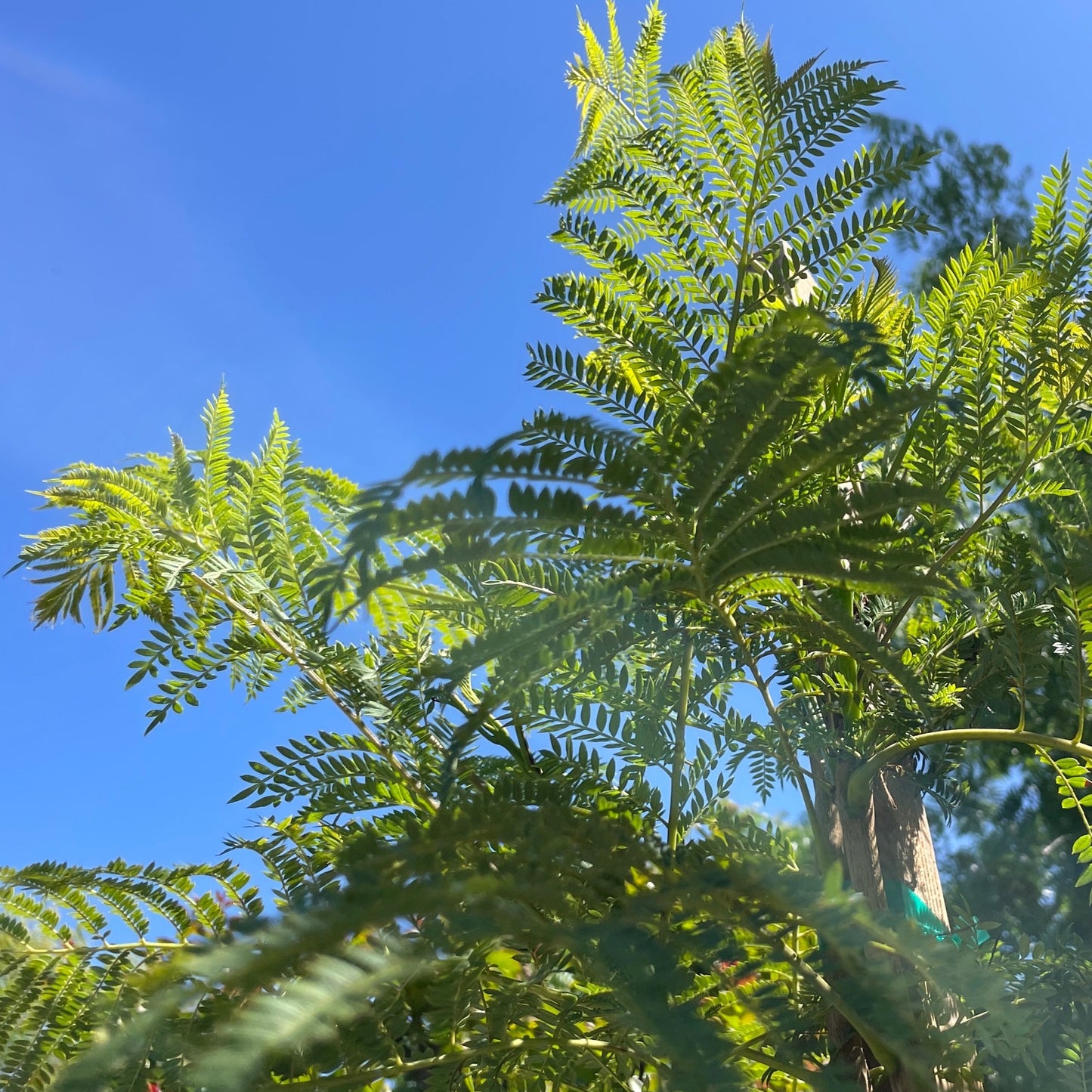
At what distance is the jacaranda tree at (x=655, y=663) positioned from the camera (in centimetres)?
57

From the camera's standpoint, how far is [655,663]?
906mm

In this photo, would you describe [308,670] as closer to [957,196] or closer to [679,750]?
[679,750]

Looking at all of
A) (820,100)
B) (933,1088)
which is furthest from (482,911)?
(820,100)

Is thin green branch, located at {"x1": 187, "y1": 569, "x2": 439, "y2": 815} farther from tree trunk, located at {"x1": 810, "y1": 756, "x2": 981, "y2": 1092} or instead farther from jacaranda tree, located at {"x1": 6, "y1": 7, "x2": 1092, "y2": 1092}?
tree trunk, located at {"x1": 810, "y1": 756, "x2": 981, "y2": 1092}

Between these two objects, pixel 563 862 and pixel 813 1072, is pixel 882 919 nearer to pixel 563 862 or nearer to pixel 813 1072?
pixel 813 1072

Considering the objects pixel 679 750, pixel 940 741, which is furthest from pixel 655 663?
pixel 940 741

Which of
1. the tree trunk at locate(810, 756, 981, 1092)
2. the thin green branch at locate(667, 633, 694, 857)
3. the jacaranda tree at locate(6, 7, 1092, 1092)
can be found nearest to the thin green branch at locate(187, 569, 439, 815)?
the jacaranda tree at locate(6, 7, 1092, 1092)

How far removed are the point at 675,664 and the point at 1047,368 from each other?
45 cm

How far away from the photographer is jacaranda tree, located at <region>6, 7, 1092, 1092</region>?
57cm

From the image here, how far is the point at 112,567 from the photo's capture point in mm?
1277

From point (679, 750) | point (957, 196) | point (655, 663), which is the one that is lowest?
point (679, 750)

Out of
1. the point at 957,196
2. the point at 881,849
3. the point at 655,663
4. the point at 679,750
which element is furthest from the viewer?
the point at 957,196

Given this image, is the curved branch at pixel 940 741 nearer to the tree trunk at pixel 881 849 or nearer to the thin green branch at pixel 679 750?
the tree trunk at pixel 881 849

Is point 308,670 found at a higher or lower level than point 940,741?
higher
